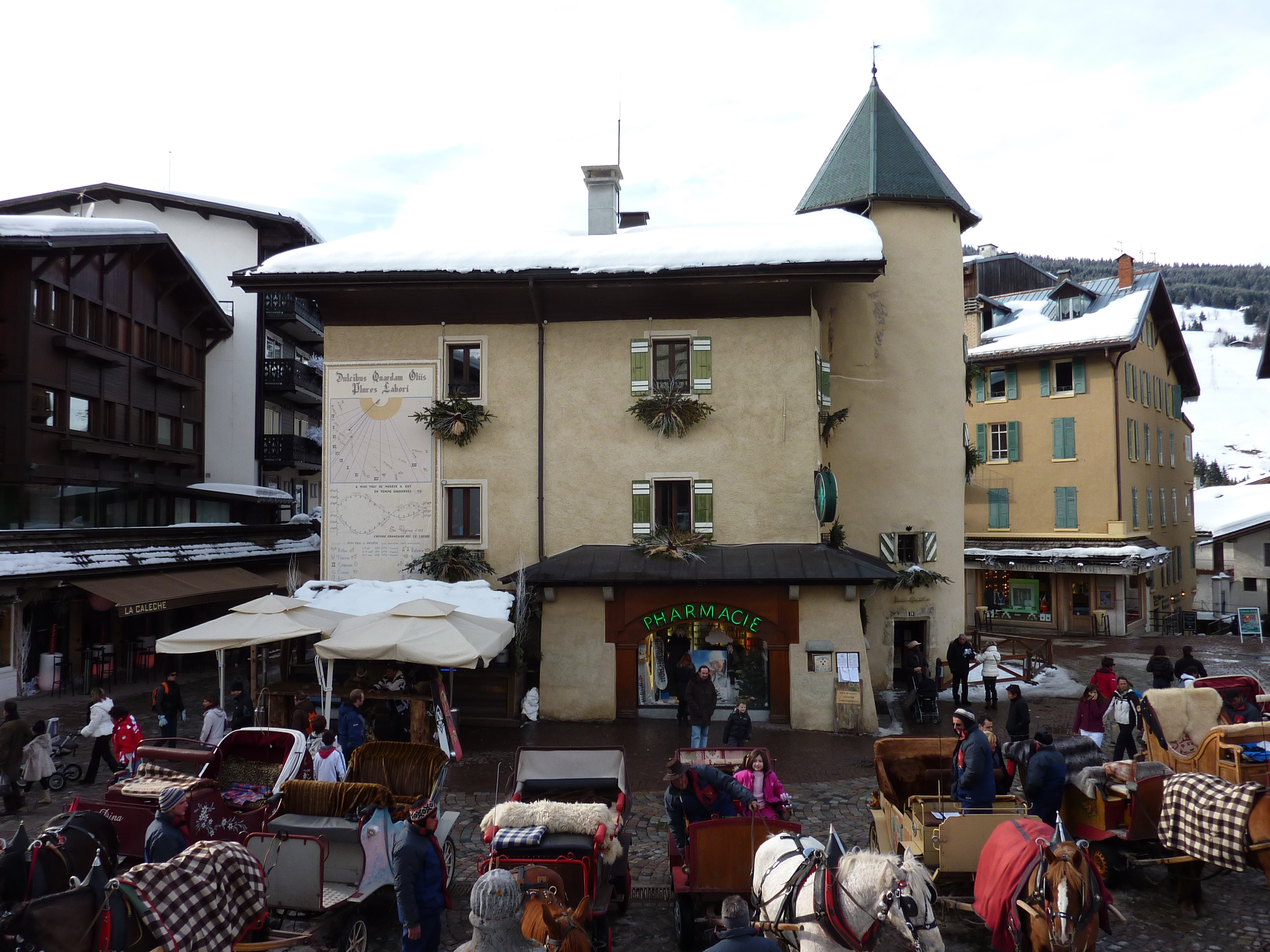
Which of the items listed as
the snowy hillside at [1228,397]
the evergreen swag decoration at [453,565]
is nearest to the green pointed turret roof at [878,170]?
the evergreen swag decoration at [453,565]

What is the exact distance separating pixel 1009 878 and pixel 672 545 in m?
12.2

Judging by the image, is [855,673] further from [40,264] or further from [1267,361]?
[40,264]

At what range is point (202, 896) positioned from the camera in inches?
259

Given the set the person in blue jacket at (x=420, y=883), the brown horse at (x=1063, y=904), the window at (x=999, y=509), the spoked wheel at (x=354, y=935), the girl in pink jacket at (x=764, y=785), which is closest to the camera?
the brown horse at (x=1063, y=904)

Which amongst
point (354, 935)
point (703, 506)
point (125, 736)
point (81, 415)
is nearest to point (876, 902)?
point (354, 935)

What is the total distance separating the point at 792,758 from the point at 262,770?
9071 mm

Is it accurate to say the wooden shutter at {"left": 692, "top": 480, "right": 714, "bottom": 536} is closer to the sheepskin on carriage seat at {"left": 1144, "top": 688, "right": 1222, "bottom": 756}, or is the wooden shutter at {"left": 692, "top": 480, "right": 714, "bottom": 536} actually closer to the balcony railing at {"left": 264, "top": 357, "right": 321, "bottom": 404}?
the sheepskin on carriage seat at {"left": 1144, "top": 688, "right": 1222, "bottom": 756}

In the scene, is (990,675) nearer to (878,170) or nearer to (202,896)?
(878,170)

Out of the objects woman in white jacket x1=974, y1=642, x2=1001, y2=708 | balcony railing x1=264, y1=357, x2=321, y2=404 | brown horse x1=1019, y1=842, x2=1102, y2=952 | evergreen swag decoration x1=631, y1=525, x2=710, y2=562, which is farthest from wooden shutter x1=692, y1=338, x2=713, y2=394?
balcony railing x1=264, y1=357, x2=321, y2=404

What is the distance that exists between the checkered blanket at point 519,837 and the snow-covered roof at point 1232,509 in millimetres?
43033

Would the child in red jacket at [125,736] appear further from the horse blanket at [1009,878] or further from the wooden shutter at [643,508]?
the horse blanket at [1009,878]

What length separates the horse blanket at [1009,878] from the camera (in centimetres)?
680

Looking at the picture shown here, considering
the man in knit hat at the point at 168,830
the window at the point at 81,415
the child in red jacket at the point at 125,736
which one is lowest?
the child in red jacket at the point at 125,736

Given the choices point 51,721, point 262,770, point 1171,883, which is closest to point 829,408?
point 1171,883
